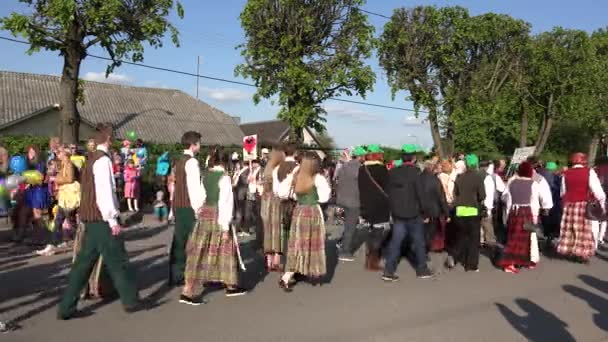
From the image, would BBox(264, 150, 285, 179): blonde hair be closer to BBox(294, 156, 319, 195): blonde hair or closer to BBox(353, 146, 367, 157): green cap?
BBox(294, 156, 319, 195): blonde hair

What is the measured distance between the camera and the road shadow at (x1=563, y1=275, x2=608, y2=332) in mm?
7039

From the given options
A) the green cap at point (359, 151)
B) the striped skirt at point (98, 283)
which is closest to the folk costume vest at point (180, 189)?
the striped skirt at point (98, 283)

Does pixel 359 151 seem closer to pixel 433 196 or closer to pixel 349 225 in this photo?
pixel 349 225

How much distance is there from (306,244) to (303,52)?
783 inches

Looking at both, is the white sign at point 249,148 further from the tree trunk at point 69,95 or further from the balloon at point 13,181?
the tree trunk at point 69,95

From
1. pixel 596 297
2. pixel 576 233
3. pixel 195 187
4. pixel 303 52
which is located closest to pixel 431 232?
pixel 576 233

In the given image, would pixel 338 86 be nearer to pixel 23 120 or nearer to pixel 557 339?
pixel 23 120

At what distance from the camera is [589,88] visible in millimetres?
38969

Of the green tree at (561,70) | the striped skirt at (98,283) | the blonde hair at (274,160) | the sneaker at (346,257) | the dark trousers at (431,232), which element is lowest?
the sneaker at (346,257)

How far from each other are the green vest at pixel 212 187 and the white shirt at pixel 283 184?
1521mm

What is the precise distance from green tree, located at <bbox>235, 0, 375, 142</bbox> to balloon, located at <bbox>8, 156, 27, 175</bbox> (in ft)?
52.4

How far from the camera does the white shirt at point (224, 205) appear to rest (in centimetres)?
710

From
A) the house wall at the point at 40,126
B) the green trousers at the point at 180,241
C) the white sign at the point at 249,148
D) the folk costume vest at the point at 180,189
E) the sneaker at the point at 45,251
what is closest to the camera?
the folk costume vest at the point at 180,189

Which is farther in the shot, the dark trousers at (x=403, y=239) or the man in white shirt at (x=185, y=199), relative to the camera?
the dark trousers at (x=403, y=239)
